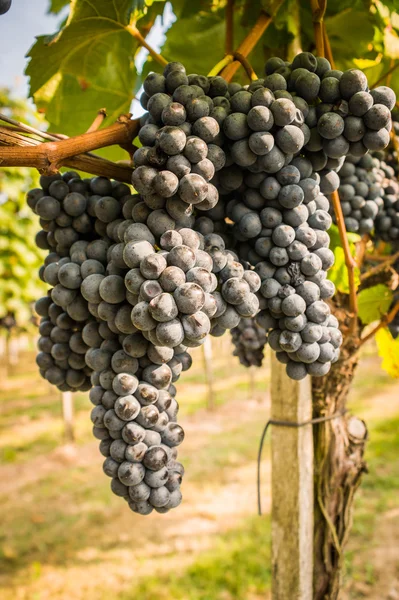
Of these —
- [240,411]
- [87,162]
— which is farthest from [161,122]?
[240,411]

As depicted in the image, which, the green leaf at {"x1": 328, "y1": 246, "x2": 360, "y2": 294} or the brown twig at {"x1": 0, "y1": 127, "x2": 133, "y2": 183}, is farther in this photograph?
the green leaf at {"x1": 328, "y1": 246, "x2": 360, "y2": 294}

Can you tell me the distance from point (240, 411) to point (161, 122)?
8.06m

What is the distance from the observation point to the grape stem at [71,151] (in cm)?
70

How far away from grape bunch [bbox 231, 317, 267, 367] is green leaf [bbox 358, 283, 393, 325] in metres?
0.35

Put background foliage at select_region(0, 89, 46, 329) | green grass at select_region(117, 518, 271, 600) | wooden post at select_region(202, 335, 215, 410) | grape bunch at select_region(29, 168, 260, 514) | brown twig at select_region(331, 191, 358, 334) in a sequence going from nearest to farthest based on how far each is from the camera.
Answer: grape bunch at select_region(29, 168, 260, 514) < brown twig at select_region(331, 191, 358, 334) < green grass at select_region(117, 518, 271, 600) < background foliage at select_region(0, 89, 46, 329) < wooden post at select_region(202, 335, 215, 410)

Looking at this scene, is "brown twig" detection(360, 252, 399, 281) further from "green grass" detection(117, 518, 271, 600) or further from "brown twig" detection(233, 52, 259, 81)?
"green grass" detection(117, 518, 271, 600)

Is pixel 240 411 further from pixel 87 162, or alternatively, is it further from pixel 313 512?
pixel 87 162

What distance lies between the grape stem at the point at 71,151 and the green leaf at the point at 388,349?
1028 millimetres

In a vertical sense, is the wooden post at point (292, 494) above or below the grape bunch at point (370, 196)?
below

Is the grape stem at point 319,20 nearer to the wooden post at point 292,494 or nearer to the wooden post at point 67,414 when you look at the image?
the wooden post at point 292,494

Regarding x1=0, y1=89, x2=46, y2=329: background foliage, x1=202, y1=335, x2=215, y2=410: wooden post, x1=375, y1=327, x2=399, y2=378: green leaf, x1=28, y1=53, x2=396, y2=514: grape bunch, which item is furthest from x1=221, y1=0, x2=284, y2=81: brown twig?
x1=202, y1=335, x2=215, y2=410: wooden post

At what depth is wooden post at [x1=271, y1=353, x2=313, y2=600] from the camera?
1314 mm

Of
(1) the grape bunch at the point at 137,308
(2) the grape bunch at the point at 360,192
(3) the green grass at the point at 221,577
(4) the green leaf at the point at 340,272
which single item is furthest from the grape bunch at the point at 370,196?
(3) the green grass at the point at 221,577

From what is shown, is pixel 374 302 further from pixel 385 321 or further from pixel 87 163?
pixel 87 163
